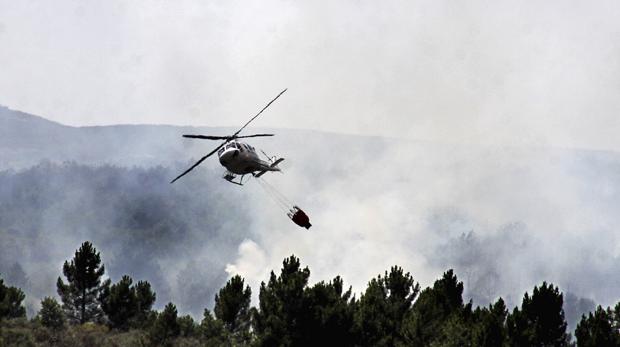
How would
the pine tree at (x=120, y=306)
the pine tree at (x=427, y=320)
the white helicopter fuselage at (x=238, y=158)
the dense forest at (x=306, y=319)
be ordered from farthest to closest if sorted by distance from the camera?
the pine tree at (x=120, y=306) → the pine tree at (x=427, y=320) → the white helicopter fuselage at (x=238, y=158) → the dense forest at (x=306, y=319)

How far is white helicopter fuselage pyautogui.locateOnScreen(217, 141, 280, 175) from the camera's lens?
215 feet

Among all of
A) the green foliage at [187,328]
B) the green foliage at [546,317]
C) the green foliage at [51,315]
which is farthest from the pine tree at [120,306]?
the green foliage at [546,317]

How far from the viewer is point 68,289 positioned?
96.4 m

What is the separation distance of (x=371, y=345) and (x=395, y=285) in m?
11.3

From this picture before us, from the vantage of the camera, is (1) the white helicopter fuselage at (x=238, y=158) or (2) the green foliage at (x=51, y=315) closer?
(1) the white helicopter fuselage at (x=238, y=158)

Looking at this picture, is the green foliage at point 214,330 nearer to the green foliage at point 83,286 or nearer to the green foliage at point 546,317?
the green foliage at point 83,286

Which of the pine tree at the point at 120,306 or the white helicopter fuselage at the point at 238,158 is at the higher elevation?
the white helicopter fuselage at the point at 238,158

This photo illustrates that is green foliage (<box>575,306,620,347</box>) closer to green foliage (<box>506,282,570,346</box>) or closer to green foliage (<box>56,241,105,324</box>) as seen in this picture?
green foliage (<box>506,282,570,346</box>)

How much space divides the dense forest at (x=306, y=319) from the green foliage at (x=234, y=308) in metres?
0.11

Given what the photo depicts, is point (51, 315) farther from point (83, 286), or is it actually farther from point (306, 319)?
point (306, 319)

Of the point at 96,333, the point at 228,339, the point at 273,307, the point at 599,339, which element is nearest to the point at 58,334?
the point at 96,333

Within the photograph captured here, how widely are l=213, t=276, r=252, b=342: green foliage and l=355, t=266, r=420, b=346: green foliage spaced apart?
14.5 metres

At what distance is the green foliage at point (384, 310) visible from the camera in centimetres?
7156

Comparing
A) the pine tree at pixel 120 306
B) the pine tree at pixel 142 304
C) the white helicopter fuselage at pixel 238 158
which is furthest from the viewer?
the pine tree at pixel 142 304
